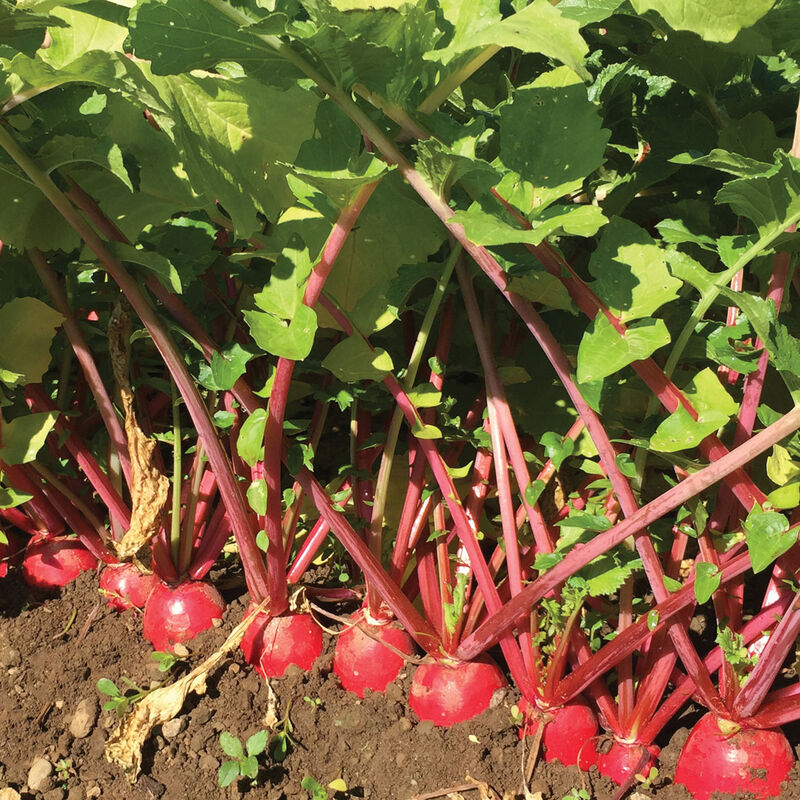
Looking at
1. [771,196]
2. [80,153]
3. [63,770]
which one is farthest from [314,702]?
[771,196]

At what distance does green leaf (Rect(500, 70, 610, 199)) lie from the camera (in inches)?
39.7

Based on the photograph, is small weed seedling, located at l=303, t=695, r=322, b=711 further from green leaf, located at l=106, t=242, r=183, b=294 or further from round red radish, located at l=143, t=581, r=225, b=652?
green leaf, located at l=106, t=242, r=183, b=294

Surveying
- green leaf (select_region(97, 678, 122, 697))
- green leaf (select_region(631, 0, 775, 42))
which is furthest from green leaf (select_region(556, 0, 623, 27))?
Result: green leaf (select_region(97, 678, 122, 697))

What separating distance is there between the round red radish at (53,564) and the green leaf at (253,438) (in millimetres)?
738

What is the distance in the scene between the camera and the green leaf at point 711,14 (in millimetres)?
914

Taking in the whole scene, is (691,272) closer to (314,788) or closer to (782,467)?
(782,467)

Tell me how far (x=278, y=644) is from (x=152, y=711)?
9.2 inches

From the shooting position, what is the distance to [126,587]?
178 centimetres

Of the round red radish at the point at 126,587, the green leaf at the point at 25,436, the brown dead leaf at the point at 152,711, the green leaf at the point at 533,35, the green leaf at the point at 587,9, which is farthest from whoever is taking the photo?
the round red radish at the point at 126,587

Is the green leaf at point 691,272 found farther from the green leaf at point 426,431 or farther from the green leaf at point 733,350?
the green leaf at point 426,431

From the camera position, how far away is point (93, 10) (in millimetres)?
1097

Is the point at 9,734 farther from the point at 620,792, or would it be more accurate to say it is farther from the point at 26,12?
the point at 26,12

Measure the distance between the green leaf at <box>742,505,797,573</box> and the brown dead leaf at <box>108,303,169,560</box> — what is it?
0.95 metres

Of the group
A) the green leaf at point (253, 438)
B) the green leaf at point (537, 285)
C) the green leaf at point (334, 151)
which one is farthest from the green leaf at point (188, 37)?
the green leaf at point (253, 438)
